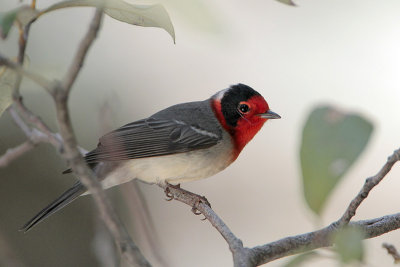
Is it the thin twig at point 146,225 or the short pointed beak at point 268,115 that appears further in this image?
the short pointed beak at point 268,115

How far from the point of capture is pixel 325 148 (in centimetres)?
90

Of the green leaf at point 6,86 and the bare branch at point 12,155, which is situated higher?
the green leaf at point 6,86

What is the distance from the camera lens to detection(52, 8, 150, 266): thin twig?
0.97m

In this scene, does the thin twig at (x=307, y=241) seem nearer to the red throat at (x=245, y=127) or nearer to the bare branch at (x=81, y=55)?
the bare branch at (x=81, y=55)

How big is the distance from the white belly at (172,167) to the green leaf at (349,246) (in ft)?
6.93

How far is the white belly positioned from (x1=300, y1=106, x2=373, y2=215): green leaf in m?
2.13

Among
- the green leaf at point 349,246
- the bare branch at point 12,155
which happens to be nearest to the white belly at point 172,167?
the bare branch at point 12,155

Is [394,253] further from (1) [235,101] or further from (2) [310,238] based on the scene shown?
(1) [235,101]

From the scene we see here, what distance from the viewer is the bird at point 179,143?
3.02 metres

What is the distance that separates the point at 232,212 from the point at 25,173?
72.6 inches

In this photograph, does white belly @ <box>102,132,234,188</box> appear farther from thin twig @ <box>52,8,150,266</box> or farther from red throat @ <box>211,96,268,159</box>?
thin twig @ <box>52,8,150,266</box>

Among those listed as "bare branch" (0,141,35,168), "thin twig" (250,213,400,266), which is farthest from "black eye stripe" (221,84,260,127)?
"thin twig" (250,213,400,266)

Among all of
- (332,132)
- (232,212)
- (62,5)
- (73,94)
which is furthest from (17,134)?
(332,132)

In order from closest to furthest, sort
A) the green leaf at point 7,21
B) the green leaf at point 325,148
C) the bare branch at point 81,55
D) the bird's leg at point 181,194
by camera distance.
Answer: the green leaf at point 325,148 < the bare branch at point 81,55 < the green leaf at point 7,21 < the bird's leg at point 181,194
